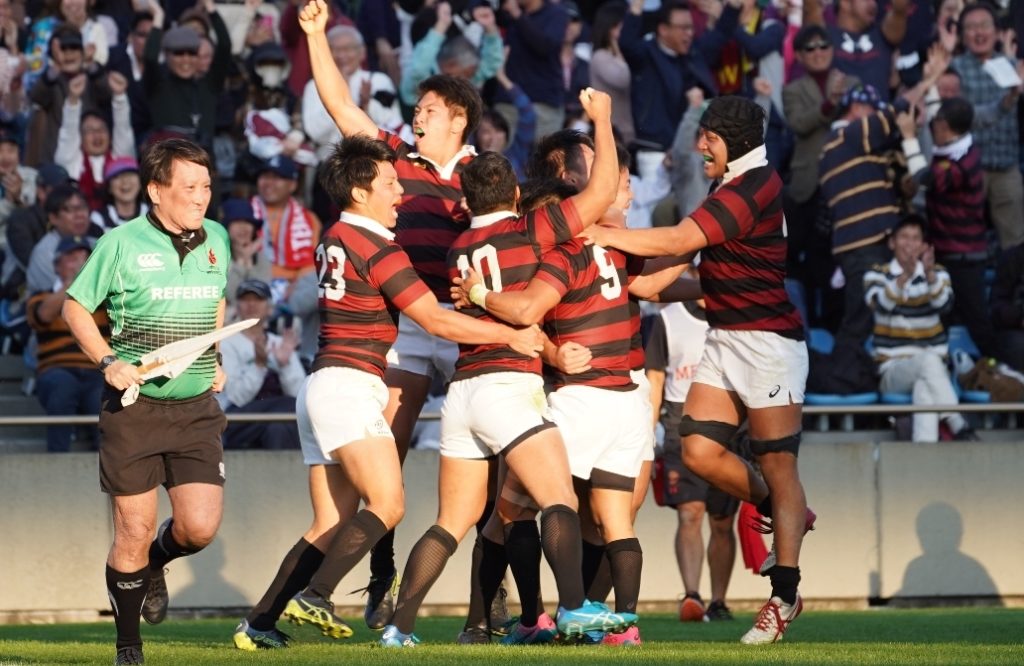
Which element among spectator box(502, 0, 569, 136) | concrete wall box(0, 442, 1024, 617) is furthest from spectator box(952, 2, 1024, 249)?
spectator box(502, 0, 569, 136)

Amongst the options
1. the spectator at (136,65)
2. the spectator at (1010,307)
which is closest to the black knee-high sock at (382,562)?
the spectator at (1010,307)

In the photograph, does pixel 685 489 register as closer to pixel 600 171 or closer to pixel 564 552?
pixel 564 552

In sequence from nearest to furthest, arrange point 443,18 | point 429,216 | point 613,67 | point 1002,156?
point 429,216 → point 1002,156 → point 443,18 → point 613,67

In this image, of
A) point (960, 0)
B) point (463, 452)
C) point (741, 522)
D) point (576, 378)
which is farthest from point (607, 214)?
point (960, 0)

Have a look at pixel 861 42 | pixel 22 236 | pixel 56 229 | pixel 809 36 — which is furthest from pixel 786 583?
pixel 861 42

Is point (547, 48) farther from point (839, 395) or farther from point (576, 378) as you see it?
point (576, 378)

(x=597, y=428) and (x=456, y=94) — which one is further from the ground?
(x=456, y=94)

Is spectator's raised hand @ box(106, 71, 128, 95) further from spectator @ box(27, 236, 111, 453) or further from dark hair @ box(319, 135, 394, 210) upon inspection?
dark hair @ box(319, 135, 394, 210)

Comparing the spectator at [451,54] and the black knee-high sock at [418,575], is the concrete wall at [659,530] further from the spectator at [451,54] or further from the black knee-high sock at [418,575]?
the black knee-high sock at [418,575]

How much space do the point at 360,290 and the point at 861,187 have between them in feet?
24.2

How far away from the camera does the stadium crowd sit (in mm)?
13680

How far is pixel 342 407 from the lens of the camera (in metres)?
8.01

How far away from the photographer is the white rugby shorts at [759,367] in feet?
28.9

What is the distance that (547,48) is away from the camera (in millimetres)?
16516
